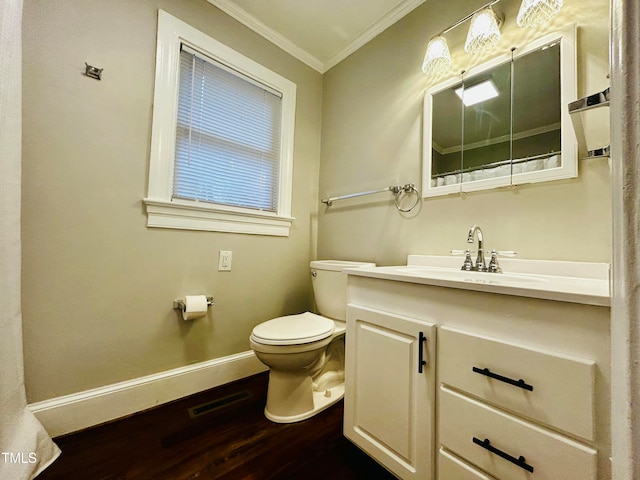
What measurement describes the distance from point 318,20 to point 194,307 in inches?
76.3

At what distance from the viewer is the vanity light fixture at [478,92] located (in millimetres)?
1240

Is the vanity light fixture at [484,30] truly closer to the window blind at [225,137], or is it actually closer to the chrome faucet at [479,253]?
the chrome faucet at [479,253]

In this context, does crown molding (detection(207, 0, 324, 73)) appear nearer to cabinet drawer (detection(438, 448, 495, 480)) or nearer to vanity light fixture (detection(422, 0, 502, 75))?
vanity light fixture (detection(422, 0, 502, 75))

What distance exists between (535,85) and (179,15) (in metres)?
1.82

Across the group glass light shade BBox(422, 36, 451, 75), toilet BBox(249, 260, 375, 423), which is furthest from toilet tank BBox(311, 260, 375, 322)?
glass light shade BBox(422, 36, 451, 75)

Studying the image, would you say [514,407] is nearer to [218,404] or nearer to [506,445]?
[506,445]

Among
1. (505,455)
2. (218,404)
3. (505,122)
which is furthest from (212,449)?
(505,122)

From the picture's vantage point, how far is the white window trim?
136 cm

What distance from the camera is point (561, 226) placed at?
3.34 feet

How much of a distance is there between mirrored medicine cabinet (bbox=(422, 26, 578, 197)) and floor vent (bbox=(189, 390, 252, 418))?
1.50 metres

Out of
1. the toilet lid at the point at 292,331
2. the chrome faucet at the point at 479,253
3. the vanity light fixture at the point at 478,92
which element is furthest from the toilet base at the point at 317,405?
the vanity light fixture at the point at 478,92

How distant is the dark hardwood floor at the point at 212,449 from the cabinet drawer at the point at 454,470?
30 cm

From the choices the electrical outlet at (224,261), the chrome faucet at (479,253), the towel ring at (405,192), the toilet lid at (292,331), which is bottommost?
the toilet lid at (292,331)

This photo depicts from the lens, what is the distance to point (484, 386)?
2.32ft
